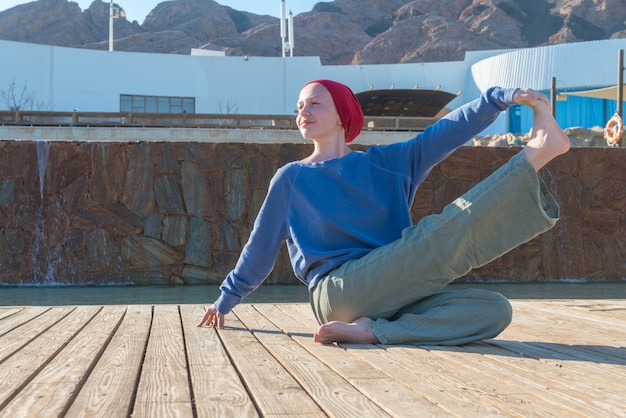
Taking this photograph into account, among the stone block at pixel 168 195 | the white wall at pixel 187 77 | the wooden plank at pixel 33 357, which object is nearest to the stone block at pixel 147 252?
the stone block at pixel 168 195

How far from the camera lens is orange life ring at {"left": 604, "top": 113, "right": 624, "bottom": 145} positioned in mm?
14153

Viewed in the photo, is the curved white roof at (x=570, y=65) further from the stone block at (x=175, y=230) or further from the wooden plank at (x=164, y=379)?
the wooden plank at (x=164, y=379)

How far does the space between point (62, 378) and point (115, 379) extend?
132 mm

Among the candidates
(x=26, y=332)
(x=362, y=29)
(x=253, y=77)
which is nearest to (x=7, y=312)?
(x=26, y=332)

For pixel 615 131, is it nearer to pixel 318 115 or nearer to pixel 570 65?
pixel 570 65

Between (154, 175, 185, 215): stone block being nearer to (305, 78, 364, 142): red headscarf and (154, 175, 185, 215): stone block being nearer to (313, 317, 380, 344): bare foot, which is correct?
(305, 78, 364, 142): red headscarf

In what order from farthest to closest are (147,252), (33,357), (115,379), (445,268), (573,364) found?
(147,252), (445,268), (33,357), (573,364), (115,379)

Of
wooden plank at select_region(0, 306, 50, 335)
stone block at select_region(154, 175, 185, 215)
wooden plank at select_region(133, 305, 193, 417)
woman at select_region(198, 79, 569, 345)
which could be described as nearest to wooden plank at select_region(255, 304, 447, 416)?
woman at select_region(198, 79, 569, 345)

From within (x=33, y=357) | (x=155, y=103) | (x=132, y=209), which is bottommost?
(x=33, y=357)

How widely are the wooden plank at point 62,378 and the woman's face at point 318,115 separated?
983 millimetres

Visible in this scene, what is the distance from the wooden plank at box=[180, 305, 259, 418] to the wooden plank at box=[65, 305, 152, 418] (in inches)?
5.7

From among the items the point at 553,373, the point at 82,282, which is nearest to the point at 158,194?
the point at 82,282

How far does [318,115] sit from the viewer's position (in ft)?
8.93

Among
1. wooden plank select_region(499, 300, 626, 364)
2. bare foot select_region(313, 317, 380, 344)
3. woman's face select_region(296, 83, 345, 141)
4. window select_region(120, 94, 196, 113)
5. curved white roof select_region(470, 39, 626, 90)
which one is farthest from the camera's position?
window select_region(120, 94, 196, 113)
